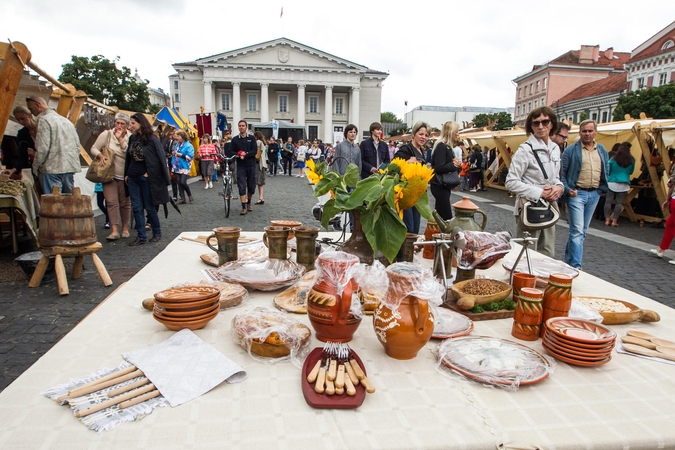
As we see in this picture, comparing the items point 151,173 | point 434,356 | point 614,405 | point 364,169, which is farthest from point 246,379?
point 364,169

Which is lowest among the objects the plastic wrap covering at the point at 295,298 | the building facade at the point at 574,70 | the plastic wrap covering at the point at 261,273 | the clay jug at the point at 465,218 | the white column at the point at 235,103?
the plastic wrap covering at the point at 295,298

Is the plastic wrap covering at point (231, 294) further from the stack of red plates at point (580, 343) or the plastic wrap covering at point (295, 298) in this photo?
the stack of red plates at point (580, 343)

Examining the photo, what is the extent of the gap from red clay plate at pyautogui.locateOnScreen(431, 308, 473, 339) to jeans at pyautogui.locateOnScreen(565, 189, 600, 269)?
3.28m

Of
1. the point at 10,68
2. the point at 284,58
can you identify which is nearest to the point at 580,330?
the point at 10,68

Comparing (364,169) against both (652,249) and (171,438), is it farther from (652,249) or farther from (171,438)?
(171,438)

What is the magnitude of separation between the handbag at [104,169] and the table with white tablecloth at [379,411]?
16.0ft

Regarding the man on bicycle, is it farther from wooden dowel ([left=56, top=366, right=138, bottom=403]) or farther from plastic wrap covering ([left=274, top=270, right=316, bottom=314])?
wooden dowel ([left=56, top=366, right=138, bottom=403])

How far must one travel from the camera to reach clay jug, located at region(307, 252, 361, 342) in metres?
1.29

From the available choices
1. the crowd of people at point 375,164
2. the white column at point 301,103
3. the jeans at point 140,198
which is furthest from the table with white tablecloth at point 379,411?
the white column at point 301,103

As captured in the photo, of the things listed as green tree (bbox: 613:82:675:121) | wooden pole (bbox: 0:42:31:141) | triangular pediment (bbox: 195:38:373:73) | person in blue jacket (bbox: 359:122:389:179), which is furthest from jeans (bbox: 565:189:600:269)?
triangular pediment (bbox: 195:38:373:73)

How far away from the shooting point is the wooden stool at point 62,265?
12.1 ft

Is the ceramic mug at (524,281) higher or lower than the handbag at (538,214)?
lower

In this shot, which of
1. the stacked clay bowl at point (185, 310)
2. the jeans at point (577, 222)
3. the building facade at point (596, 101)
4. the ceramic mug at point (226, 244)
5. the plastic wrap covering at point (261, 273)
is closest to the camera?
the stacked clay bowl at point (185, 310)

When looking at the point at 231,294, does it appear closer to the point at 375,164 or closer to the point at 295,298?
the point at 295,298
